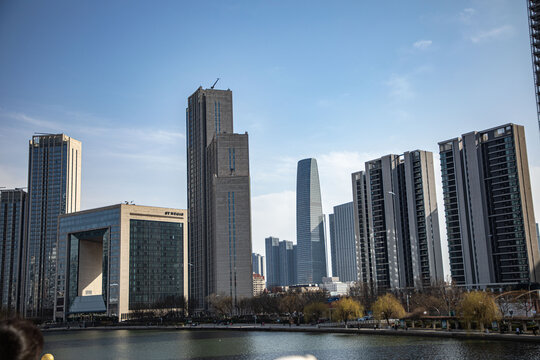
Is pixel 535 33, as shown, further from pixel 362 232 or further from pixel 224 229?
pixel 224 229

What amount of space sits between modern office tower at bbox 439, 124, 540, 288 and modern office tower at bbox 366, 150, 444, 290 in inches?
291

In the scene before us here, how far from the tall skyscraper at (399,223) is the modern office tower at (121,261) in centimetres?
5866

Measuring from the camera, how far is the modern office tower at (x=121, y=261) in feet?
513

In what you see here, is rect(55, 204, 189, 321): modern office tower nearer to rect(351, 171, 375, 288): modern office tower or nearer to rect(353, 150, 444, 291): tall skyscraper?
rect(351, 171, 375, 288): modern office tower

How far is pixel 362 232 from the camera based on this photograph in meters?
148

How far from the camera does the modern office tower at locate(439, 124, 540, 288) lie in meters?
107

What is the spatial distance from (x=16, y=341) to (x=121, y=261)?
160375 mm

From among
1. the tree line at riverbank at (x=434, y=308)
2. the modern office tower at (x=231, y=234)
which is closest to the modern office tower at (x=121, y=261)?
the modern office tower at (x=231, y=234)

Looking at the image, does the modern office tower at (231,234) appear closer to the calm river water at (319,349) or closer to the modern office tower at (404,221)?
the modern office tower at (404,221)

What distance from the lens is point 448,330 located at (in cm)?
6209

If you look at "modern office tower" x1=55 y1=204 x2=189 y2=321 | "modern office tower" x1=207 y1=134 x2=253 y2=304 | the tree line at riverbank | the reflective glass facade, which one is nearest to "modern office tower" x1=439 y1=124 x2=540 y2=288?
the tree line at riverbank

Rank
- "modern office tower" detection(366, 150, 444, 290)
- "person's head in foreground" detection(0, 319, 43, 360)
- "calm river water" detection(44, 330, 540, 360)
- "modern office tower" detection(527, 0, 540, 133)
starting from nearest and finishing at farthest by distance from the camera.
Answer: "person's head in foreground" detection(0, 319, 43, 360) < "calm river water" detection(44, 330, 540, 360) < "modern office tower" detection(527, 0, 540, 133) < "modern office tower" detection(366, 150, 444, 290)

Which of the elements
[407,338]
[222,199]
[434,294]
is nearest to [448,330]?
[407,338]

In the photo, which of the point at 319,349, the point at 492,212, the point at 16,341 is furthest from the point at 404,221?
the point at 16,341
